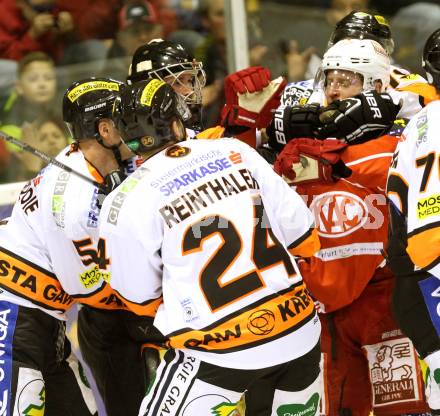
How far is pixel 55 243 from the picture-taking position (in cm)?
345

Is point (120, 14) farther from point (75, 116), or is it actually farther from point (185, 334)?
point (185, 334)

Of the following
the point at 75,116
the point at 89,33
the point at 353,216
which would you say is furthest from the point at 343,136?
the point at 89,33

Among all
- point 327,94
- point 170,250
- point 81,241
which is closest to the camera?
point 170,250

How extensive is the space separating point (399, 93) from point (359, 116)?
320 mm

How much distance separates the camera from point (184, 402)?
9.52 feet

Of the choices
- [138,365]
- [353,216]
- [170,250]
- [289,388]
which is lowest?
[138,365]

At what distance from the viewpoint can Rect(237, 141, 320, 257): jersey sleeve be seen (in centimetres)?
304

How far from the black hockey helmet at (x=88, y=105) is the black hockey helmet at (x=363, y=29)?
1047mm

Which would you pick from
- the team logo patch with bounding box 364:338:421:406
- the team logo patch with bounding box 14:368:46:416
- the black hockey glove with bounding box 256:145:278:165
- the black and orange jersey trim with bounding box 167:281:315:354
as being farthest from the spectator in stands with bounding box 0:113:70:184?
the black and orange jersey trim with bounding box 167:281:315:354

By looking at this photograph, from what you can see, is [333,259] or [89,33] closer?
[333,259]

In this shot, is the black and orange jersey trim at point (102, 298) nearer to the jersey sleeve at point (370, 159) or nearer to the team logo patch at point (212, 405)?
the team logo patch at point (212, 405)

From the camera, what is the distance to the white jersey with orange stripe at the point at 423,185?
2826mm

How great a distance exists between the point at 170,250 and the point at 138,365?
1159 millimetres

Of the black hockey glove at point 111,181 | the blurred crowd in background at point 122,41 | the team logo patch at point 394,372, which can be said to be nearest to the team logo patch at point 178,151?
the black hockey glove at point 111,181
